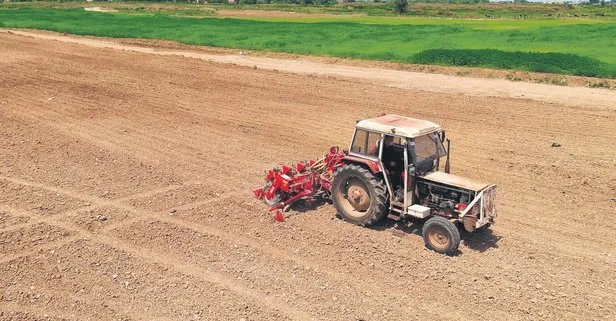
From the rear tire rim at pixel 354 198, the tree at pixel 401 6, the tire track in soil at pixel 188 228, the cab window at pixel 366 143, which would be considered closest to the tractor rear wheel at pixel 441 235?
the rear tire rim at pixel 354 198

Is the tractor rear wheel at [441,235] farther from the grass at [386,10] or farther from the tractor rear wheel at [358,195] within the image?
the grass at [386,10]

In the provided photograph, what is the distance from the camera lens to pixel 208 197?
1248 cm

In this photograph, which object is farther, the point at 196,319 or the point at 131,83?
the point at 131,83

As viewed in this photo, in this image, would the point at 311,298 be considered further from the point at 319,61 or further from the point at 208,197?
the point at 319,61

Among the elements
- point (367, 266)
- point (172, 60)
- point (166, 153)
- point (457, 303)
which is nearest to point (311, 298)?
point (367, 266)

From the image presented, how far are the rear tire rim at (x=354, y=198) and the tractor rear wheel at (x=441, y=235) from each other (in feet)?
4.02

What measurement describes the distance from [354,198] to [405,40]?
110 feet

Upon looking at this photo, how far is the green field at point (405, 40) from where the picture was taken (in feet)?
104

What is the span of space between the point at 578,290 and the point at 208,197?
7.33 metres

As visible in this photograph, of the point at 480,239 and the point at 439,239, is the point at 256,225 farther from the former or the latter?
the point at 480,239

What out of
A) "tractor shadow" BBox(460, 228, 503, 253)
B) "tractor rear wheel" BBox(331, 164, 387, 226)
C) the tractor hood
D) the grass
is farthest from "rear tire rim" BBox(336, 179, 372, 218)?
the grass

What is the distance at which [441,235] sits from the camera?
9.91m

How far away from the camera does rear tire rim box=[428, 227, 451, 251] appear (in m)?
9.83

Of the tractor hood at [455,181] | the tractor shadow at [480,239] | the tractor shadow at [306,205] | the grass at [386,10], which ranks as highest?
the grass at [386,10]
